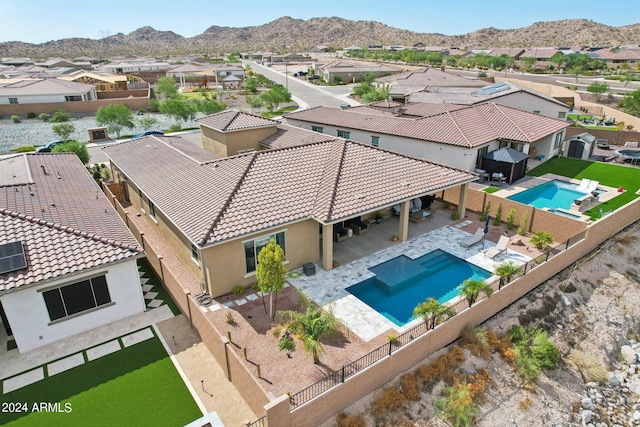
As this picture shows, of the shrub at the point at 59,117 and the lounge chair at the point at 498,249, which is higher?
the shrub at the point at 59,117

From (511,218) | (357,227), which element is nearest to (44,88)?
(357,227)

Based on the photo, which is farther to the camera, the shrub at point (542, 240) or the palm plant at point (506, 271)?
the shrub at point (542, 240)

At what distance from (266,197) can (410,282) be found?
26.2ft

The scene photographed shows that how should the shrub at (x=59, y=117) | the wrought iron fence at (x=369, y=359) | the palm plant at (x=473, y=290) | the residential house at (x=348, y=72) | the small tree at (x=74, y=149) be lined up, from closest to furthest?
the wrought iron fence at (x=369, y=359) < the palm plant at (x=473, y=290) < the small tree at (x=74, y=149) < the shrub at (x=59, y=117) < the residential house at (x=348, y=72)

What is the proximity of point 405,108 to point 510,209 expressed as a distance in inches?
851

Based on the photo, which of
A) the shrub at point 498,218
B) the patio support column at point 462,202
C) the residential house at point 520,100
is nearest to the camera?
the shrub at point 498,218

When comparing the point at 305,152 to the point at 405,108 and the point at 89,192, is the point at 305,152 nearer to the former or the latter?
the point at 89,192

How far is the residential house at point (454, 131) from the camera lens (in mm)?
31281

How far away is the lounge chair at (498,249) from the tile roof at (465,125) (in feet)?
34.5

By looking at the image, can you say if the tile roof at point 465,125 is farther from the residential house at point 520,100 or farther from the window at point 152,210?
the window at point 152,210

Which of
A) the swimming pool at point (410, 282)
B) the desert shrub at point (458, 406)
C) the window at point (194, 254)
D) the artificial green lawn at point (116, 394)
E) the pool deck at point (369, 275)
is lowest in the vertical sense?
the desert shrub at point (458, 406)

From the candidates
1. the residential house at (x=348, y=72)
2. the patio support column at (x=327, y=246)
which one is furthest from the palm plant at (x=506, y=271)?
the residential house at (x=348, y=72)

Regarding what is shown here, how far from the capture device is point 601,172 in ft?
112

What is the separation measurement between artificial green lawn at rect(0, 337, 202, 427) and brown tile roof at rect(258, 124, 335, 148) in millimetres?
18334
